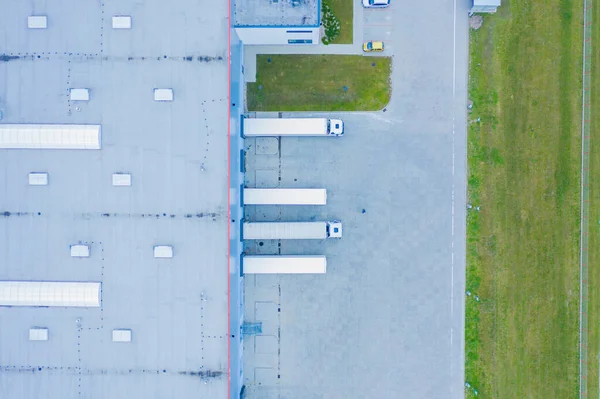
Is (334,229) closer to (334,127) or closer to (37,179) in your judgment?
(334,127)

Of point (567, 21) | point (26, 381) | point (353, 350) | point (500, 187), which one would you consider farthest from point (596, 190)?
point (26, 381)

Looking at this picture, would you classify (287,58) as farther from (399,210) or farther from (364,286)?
(364,286)

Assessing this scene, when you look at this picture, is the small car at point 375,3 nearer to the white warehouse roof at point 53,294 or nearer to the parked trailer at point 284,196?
the parked trailer at point 284,196

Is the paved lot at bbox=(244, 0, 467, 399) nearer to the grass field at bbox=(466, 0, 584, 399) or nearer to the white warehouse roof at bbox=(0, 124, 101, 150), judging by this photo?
the grass field at bbox=(466, 0, 584, 399)

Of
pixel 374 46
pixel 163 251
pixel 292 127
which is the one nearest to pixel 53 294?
pixel 163 251

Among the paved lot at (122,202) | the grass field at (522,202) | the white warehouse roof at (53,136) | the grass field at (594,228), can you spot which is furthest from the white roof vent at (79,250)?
the grass field at (594,228)

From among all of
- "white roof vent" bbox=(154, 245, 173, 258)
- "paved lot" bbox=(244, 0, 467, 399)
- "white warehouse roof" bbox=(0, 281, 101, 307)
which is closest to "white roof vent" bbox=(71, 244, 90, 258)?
"white warehouse roof" bbox=(0, 281, 101, 307)
